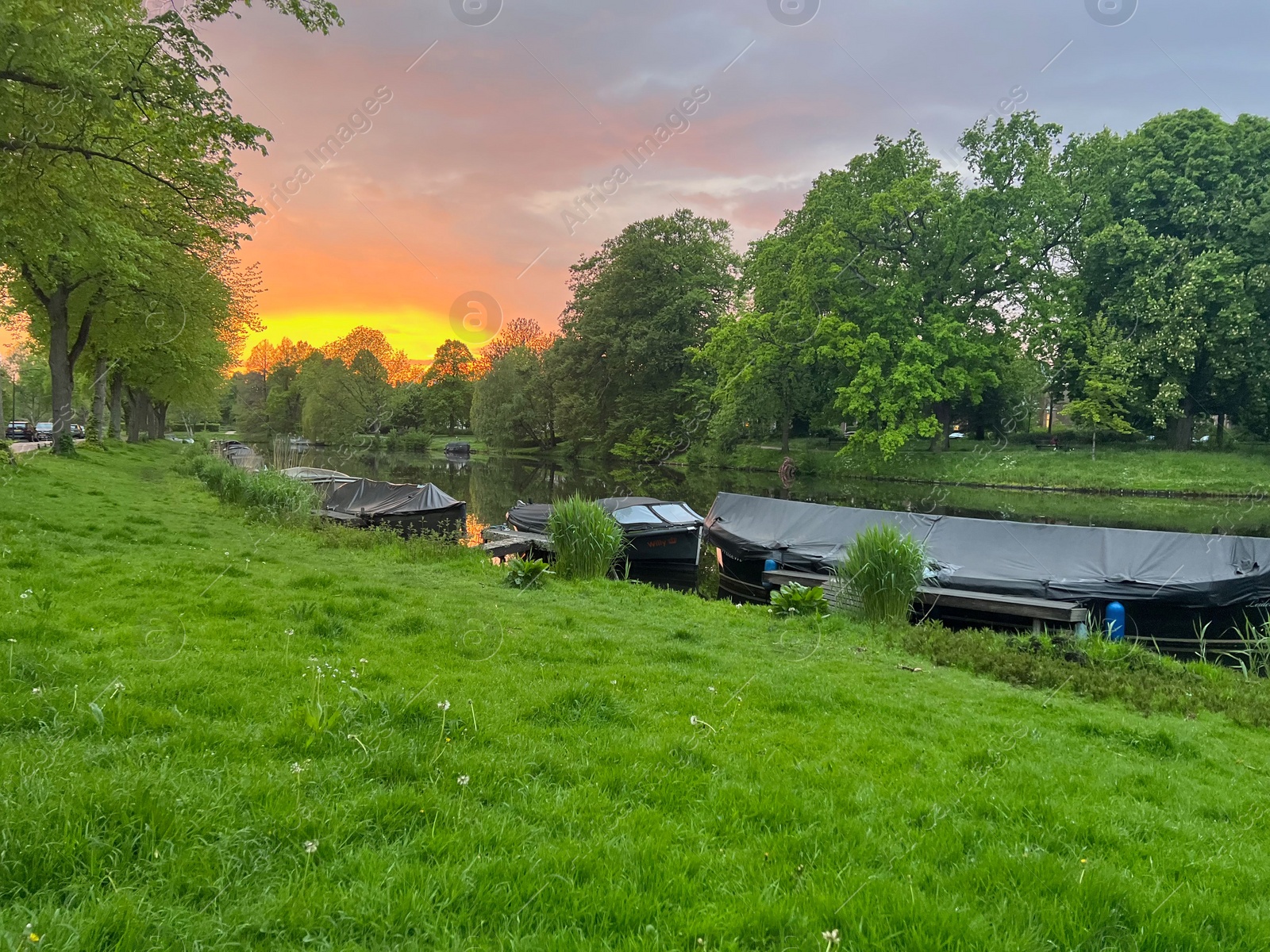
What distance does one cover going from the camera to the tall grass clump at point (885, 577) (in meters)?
10.7

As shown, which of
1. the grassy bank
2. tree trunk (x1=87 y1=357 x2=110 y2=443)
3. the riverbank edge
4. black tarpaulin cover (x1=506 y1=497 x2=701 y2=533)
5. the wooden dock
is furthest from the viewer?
tree trunk (x1=87 y1=357 x2=110 y2=443)

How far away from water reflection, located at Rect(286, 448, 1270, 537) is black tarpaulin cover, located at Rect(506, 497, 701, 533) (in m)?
4.97

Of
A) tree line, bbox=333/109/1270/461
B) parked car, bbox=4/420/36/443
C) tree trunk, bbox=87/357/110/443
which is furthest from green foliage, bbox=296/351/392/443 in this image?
tree line, bbox=333/109/1270/461

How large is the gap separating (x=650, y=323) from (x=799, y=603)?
4590 cm

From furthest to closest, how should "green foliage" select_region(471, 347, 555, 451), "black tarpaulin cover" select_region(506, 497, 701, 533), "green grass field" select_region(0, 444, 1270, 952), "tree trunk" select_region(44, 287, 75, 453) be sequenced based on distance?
"green foliage" select_region(471, 347, 555, 451), "tree trunk" select_region(44, 287, 75, 453), "black tarpaulin cover" select_region(506, 497, 701, 533), "green grass field" select_region(0, 444, 1270, 952)

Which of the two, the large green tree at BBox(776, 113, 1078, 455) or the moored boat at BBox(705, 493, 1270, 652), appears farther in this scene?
the large green tree at BBox(776, 113, 1078, 455)

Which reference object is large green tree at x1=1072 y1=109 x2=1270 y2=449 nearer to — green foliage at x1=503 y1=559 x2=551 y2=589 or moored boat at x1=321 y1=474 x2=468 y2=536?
moored boat at x1=321 y1=474 x2=468 y2=536

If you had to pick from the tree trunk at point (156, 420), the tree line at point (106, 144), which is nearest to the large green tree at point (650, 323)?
the tree trunk at point (156, 420)

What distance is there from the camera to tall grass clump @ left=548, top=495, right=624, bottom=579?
13.5m

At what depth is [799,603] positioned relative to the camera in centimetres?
1036

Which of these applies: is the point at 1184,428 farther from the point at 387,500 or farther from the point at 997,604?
the point at 387,500

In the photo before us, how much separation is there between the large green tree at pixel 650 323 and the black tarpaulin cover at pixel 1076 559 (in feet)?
128

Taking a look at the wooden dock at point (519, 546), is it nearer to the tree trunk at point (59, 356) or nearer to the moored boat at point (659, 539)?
the moored boat at point (659, 539)

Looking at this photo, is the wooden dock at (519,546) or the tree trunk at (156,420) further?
the tree trunk at (156,420)
